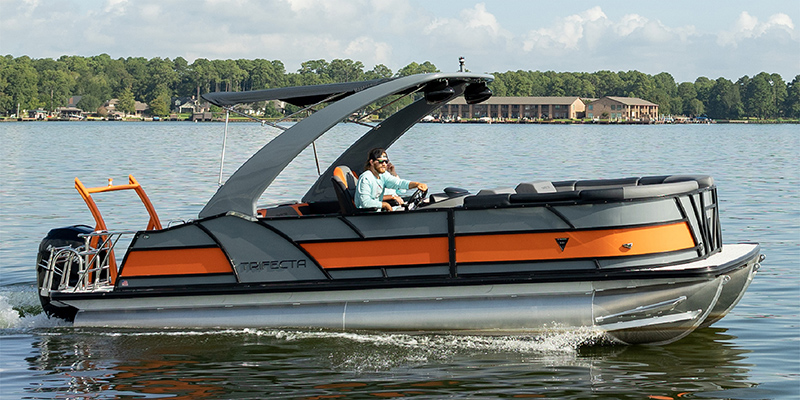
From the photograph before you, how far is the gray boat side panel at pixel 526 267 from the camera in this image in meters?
7.45

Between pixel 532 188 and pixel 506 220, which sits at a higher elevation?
pixel 532 188

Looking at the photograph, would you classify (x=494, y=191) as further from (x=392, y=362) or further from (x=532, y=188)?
(x=392, y=362)

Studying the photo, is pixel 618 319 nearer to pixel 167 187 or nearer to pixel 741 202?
pixel 741 202

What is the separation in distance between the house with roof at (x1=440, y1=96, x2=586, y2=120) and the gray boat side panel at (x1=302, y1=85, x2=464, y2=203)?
6048 inches

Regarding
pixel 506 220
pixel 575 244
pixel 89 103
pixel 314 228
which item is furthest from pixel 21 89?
pixel 575 244

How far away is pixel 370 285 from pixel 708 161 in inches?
1257

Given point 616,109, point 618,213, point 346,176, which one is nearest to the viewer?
point 618,213

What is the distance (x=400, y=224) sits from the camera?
303 inches

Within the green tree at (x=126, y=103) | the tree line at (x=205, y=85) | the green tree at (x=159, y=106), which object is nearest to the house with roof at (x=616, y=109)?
the tree line at (x=205, y=85)

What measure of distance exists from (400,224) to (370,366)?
1215 mm

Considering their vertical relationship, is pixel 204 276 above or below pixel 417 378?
above

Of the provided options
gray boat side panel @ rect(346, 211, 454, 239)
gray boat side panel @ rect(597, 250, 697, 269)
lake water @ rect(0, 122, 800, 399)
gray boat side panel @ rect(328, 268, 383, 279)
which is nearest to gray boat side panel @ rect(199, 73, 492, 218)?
gray boat side panel @ rect(346, 211, 454, 239)

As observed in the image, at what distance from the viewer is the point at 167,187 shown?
23641 mm

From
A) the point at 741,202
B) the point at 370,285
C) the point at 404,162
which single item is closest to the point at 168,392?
the point at 370,285
